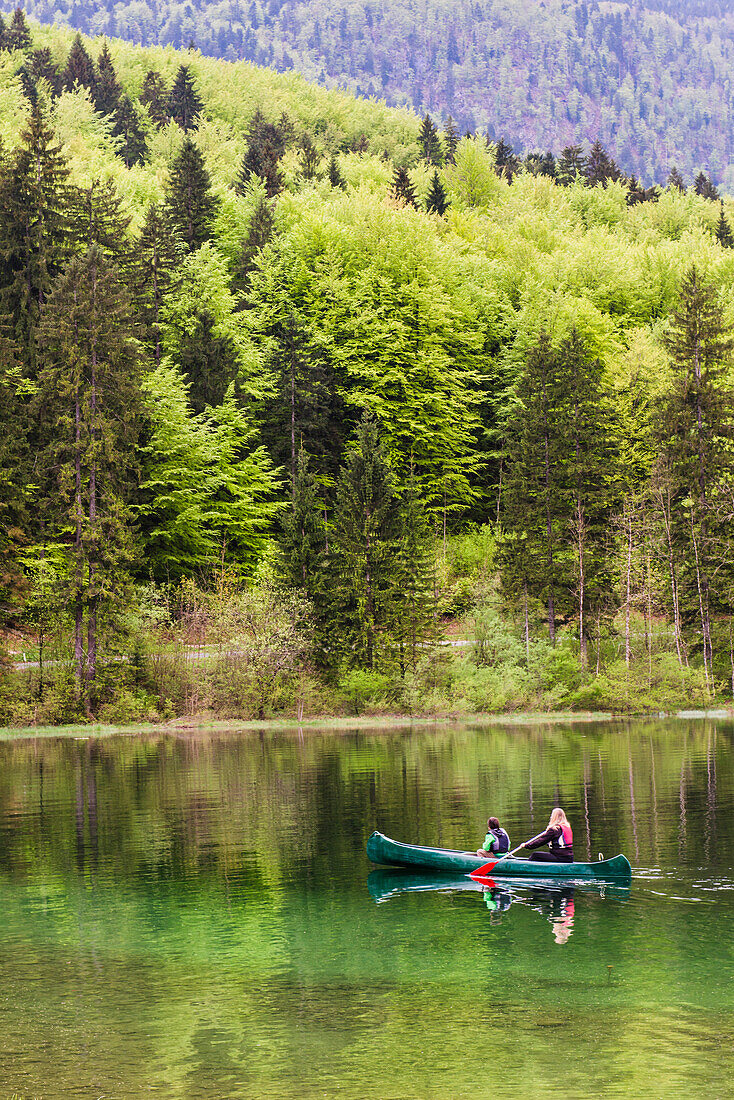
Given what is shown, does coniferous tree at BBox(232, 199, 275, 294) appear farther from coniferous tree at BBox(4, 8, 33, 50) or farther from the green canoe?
coniferous tree at BBox(4, 8, 33, 50)

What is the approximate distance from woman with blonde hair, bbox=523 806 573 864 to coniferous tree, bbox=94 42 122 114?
11350 centimetres

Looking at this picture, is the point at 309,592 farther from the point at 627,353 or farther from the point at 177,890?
the point at 177,890

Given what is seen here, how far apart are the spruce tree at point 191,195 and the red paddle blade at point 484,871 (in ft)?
229

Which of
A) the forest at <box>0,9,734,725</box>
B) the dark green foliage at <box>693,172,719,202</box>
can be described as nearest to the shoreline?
the forest at <box>0,9,734,725</box>

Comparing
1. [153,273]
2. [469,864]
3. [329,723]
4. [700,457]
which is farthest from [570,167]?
[469,864]

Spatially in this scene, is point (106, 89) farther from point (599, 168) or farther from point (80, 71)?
point (599, 168)

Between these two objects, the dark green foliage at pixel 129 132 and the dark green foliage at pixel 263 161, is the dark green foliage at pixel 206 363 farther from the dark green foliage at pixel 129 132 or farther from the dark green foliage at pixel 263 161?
the dark green foliage at pixel 129 132

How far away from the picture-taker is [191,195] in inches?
3401

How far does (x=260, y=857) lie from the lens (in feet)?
84.9

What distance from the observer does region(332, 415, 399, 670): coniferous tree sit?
62.3 m

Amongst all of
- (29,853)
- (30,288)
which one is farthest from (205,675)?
(29,853)

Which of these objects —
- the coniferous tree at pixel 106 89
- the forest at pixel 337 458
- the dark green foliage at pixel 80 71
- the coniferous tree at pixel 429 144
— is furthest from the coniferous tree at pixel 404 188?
the dark green foliage at pixel 80 71

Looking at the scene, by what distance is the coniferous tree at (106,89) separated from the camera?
12381cm

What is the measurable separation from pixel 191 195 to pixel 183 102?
171ft
